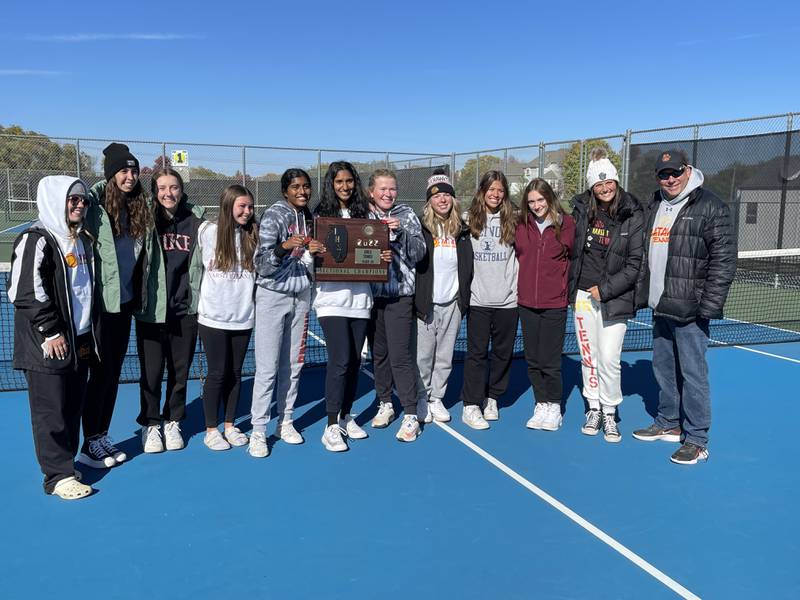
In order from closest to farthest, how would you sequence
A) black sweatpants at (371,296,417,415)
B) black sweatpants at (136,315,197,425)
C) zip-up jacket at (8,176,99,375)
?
zip-up jacket at (8,176,99,375) → black sweatpants at (136,315,197,425) → black sweatpants at (371,296,417,415)

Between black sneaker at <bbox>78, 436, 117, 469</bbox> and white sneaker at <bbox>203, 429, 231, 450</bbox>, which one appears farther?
white sneaker at <bbox>203, 429, 231, 450</bbox>

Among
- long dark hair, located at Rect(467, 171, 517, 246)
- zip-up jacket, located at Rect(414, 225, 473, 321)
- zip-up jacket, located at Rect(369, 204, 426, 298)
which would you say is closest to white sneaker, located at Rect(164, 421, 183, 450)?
zip-up jacket, located at Rect(369, 204, 426, 298)

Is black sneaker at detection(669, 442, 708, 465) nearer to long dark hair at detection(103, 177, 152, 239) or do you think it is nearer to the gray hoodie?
the gray hoodie

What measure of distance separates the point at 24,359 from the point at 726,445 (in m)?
4.97

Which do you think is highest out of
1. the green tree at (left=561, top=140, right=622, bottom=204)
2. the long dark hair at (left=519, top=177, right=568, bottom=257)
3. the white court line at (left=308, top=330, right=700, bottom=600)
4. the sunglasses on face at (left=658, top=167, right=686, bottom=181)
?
the green tree at (left=561, top=140, right=622, bottom=204)

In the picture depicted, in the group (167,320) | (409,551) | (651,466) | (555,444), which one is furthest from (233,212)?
(651,466)

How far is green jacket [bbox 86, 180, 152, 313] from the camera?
4.27 m

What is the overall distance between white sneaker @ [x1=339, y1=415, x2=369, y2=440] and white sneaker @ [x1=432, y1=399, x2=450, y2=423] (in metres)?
0.67

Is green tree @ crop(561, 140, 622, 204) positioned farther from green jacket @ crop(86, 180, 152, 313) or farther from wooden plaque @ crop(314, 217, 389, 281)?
green jacket @ crop(86, 180, 152, 313)

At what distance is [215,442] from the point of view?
4895 millimetres

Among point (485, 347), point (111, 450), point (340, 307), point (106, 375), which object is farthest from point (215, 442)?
point (485, 347)

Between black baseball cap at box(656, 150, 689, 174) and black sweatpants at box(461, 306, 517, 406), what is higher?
black baseball cap at box(656, 150, 689, 174)

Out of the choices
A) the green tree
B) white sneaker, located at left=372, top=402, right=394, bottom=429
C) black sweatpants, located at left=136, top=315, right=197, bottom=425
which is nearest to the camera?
black sweatpants, located at left=136, top=315, right=197, bottom=425

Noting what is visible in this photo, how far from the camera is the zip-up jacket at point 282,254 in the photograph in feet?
15.1
